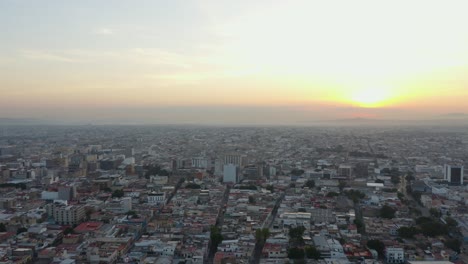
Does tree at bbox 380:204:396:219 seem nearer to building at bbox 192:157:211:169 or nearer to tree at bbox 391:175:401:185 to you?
tree at bbox 391:175:401:185

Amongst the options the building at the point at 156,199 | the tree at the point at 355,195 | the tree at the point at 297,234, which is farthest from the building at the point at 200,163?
the tree at the point at 297,234

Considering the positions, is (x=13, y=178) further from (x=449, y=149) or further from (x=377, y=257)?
(x=449, y=149)

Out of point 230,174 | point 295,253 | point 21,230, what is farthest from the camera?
point 230,174

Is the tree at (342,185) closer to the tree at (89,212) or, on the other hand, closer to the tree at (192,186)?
the tree at (192,186)

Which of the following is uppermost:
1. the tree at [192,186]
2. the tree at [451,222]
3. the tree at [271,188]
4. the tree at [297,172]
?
the tree at [451,222]

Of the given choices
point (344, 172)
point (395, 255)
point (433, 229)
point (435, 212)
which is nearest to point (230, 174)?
point (344, 172)

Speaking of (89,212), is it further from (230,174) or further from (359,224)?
(359,224)

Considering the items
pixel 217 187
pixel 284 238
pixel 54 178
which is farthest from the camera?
pixel 54 178

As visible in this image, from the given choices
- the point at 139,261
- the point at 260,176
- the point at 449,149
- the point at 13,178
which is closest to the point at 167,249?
the point at 139,261
